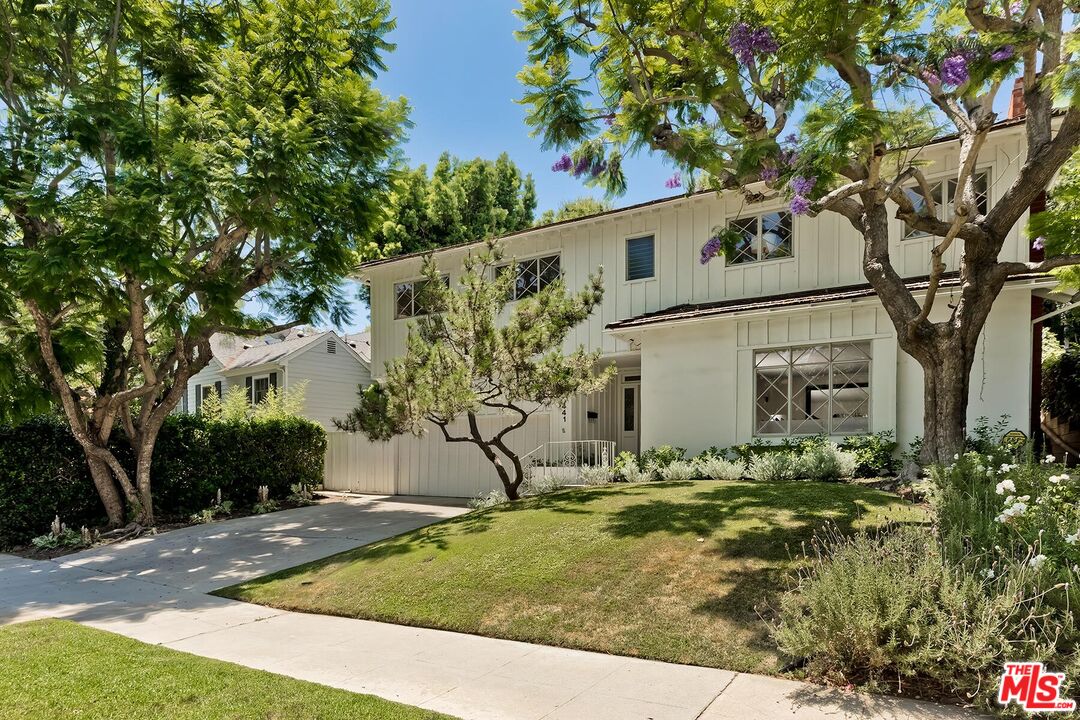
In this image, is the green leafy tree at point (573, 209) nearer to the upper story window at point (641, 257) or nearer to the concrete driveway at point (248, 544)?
the upper story window at point (641, 257)

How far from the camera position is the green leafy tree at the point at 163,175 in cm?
1049

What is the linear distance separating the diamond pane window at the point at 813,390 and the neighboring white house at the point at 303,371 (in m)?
16.5

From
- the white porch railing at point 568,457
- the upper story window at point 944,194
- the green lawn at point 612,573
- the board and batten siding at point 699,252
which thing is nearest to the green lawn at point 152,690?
the green lawn at point 612,573

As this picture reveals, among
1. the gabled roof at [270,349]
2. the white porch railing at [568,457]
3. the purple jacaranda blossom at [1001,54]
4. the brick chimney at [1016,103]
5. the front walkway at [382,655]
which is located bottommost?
the front walkway at [382,655]

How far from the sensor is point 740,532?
24.4 ft

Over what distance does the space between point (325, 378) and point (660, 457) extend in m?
17.4

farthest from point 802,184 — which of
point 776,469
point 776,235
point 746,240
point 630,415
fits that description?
point 630,415

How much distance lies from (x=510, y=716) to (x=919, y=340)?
23.3 ft

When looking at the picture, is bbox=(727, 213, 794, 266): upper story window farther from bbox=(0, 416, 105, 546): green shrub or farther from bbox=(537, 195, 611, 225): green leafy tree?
bbox=(537, 195, 611, 225): green leafy tree

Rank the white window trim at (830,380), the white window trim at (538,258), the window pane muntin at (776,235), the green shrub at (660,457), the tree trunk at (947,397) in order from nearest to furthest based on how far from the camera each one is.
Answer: the tree trunk at (947,397) < the white window trim at (830,380) < the green shrub at (660,457) < the window pane muntin at (776,235) < the white window trim at (538,258)

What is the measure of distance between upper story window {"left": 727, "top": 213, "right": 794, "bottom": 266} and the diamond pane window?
7.37 ft

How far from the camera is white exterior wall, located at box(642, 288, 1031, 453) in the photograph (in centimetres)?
1077

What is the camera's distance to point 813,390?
12523 millimetres

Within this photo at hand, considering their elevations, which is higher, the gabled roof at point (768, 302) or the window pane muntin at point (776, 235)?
the window pane muntin at point (776, 235)
